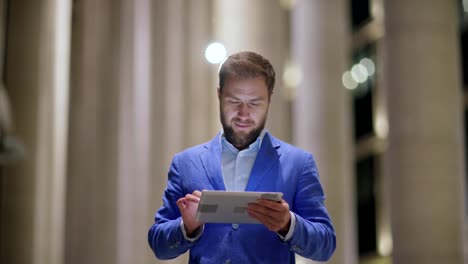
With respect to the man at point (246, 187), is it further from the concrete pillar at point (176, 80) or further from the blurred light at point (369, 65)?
the blurred light at point (369, 65)

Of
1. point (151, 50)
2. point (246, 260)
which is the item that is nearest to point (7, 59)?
point (151, 50)

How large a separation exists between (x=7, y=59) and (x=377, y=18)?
21.8 meters

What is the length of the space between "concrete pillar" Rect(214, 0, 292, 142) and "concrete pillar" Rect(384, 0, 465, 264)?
15.6ft

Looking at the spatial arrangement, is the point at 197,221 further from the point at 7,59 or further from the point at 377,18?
the point at 377,18

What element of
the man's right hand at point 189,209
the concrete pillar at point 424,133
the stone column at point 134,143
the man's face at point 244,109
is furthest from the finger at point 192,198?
the concrete pillar at point 424,133

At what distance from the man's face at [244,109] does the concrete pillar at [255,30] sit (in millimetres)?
1831

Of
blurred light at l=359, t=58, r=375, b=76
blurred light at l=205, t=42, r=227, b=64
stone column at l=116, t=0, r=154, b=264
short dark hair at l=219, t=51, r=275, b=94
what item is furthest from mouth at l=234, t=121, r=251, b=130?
blurred light at l=359, t=58, r=375, b=76

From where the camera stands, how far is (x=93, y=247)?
12.8m

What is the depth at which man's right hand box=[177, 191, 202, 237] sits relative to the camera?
5613 mm

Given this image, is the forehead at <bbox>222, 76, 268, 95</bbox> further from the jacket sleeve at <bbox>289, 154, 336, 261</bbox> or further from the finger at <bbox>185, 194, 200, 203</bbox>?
the finger at <bbox>185, 194, 200, 203</bbox>

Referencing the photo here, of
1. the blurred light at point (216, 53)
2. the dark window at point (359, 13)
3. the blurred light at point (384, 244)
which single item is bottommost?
the blurred light at point (384, 244)

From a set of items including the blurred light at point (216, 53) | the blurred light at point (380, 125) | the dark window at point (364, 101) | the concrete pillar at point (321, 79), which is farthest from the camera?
the dark window at point (364, 101)

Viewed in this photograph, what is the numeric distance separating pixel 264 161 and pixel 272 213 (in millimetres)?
511

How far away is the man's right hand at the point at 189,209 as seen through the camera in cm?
561
